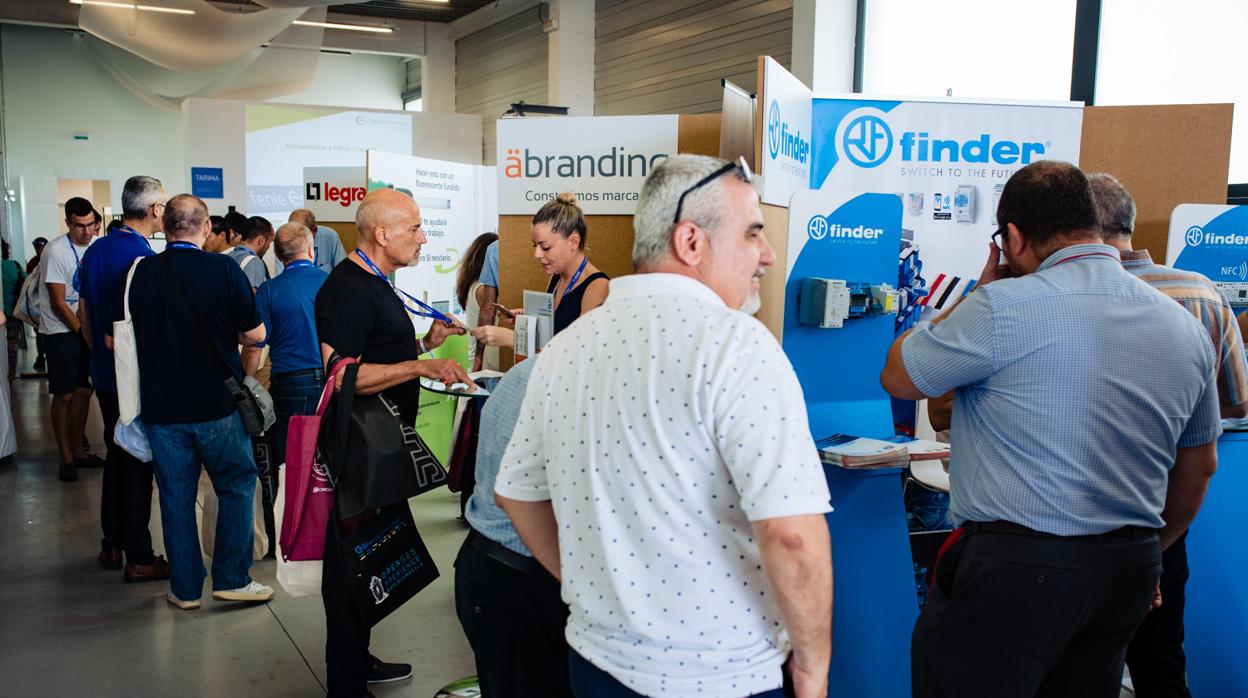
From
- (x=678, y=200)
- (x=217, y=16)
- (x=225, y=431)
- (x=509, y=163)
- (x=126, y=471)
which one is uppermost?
(x=217, y=16)

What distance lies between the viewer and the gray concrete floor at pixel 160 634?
309 centimetres

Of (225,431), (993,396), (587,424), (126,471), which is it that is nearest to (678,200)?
(587,424)

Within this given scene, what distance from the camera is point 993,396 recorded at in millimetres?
1700

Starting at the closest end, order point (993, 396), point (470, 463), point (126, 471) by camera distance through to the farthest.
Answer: point (993, 396) < point (470, 463) < point (126, 471)

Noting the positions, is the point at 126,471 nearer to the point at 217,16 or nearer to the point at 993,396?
the point at 993,396

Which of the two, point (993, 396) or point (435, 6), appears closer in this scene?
point (993, 396)

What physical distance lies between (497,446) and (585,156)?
2.49 m

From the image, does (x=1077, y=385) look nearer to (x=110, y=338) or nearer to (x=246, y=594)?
(x=246, y=594)

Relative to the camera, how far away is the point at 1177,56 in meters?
4.79

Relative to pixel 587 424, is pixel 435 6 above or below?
above

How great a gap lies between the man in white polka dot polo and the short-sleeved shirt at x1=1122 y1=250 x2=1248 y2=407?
5.14ft

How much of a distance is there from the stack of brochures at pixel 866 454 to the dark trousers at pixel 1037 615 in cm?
51

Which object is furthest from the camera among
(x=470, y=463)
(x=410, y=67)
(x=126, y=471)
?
(x=410, y=67)

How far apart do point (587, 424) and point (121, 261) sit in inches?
137
